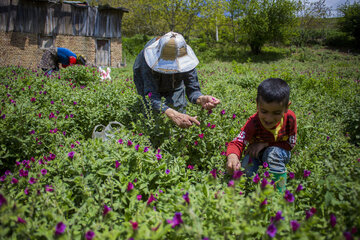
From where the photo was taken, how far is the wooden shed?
12.1 metres

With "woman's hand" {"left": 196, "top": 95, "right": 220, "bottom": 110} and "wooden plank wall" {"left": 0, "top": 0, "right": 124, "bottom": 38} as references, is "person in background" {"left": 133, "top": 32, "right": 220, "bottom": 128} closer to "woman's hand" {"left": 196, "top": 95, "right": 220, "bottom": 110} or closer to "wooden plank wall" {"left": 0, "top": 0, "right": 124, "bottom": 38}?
"woman's hand" {"left": 196, "top": 95, "right": 220, "bottom": 110}

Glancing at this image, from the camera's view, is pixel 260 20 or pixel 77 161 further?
pixel 260 20

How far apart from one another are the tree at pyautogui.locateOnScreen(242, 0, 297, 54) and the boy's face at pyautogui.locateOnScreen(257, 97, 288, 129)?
77.8ft

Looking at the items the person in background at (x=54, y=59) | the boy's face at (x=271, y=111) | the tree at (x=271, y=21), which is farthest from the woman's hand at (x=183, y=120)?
the tree at (x=271, y=21)

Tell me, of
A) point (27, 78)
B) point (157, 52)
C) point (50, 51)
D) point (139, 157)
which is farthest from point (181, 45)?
point (50, 51)

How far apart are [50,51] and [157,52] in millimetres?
5888

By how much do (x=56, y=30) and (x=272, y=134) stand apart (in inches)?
591

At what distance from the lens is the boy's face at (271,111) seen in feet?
6.21

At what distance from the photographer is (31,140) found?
8.46ft

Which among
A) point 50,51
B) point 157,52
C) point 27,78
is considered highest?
point 50,51

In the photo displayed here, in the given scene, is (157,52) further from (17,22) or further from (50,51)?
(17,22)

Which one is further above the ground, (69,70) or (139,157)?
(69,70)

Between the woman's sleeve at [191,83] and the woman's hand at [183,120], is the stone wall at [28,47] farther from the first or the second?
the woman's hand at [183,120]

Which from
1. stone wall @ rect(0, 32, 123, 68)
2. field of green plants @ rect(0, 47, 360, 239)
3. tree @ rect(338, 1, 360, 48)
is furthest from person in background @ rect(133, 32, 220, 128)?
tree @ rect(338, 1, 360, 48)
